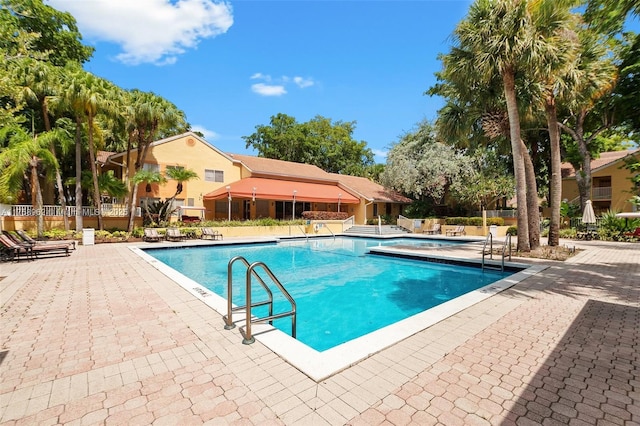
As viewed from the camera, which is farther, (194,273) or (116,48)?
(116,48)

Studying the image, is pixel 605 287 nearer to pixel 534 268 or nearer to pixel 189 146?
pixel 534 268

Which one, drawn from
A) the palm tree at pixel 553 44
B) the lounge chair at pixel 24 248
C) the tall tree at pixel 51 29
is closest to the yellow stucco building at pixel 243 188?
the tall tree at pixel 51 29

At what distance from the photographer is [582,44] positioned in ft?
50.3

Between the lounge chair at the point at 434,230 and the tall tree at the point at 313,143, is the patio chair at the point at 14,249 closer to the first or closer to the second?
the lounge chair at the point at 434,230

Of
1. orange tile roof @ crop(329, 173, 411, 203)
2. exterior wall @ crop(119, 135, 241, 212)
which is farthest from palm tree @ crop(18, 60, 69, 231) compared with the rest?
orange tile roof @ crop(329, 173, 411, 203)

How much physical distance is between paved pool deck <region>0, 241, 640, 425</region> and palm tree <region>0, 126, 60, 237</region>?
41.1ft

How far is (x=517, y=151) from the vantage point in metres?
13.6

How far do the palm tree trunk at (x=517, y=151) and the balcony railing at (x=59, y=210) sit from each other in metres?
26.9

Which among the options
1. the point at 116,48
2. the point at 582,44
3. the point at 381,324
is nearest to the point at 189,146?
the point at 116,48

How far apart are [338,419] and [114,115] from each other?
2536 cm

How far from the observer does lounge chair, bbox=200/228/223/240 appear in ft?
74.8

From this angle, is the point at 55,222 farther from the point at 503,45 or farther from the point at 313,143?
the point at 313,143

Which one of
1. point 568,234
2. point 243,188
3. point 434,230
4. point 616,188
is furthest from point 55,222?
point 616,188

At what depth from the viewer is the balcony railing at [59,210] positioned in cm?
1997
